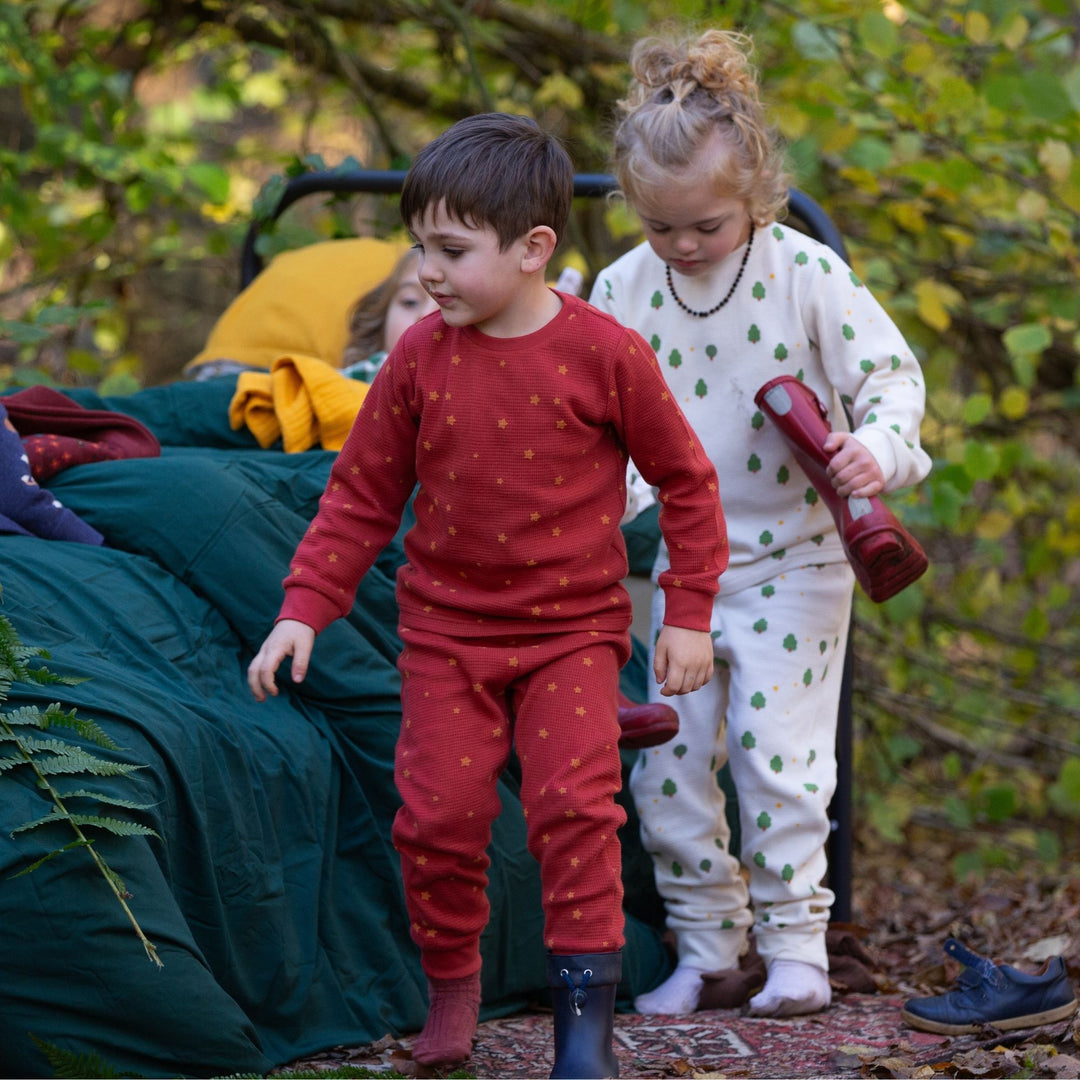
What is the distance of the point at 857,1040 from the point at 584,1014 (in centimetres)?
61

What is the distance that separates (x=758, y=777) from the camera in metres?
2.51

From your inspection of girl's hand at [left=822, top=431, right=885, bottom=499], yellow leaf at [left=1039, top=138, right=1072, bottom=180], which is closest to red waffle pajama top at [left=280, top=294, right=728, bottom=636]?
girl's hand at [left=822, top=431, right=885, bottom=499]

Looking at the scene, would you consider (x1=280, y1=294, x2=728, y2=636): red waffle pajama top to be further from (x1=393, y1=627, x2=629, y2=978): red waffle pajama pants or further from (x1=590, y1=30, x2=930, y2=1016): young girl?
(x1=590, y1=30, x2=930, y2=1016): young girl

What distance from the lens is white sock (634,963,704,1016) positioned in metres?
2.50

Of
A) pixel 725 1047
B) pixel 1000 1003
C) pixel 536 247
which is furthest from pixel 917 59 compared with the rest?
pixel 725 1047

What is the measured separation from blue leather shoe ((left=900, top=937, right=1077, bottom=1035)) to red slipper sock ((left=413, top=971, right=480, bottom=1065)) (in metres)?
0.71

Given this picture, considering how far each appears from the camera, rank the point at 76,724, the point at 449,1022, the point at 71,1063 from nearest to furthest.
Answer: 1. the point at 71,1063
2. the point at 76,724
3. the point at 449,1022

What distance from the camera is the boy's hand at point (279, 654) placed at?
1918 mm

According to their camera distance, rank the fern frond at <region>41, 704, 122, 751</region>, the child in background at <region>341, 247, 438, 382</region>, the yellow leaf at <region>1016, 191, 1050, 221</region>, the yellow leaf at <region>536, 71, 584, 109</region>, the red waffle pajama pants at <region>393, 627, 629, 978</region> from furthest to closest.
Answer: the yellow leaf at <region>536, 71, 584, 109</region> → the yellow leaf at <region>1016, 191, 1050, 221</region> → the child in background at <region>341, 247, 438, 382</region> → the red waffle pajama pants at <region>393, 627, 629, 978</region> → the fern frond at <region>41, 704, 122, 751</region>

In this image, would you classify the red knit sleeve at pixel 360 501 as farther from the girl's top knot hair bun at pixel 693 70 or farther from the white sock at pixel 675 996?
the white sock at pixel 675 996

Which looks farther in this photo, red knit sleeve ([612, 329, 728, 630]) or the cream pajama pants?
the cream pajama pants

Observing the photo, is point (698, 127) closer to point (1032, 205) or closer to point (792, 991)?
point (792, 991)

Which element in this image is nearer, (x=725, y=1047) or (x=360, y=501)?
(x=360, y=501)

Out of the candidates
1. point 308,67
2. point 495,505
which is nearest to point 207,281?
point 308,67
